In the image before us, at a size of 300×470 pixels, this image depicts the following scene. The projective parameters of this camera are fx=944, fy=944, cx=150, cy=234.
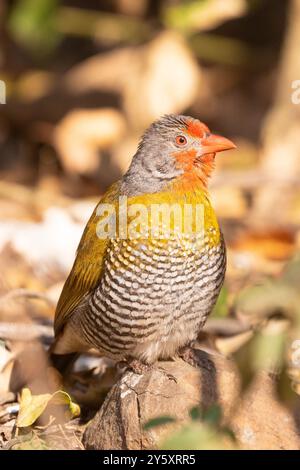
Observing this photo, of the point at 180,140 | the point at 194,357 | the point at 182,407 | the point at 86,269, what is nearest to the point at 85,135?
the point at 180,140

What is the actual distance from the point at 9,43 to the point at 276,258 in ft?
17.2

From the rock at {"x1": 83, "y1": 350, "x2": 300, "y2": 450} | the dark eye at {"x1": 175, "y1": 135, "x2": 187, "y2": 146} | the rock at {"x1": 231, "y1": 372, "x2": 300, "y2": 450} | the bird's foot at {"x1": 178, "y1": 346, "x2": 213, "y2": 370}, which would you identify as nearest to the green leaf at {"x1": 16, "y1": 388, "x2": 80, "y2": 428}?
the rock at {"x1": 83, "y1": 350, "x2": 300, "y2": 450}

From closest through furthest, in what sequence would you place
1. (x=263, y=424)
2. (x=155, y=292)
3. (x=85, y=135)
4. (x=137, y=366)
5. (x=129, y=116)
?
(x=263, y=424) < (x=155, y=292) < (x=137, y=366) < (x=129, y=116) < (x=85, y=135)

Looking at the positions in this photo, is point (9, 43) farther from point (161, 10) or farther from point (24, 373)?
point (24, 373)

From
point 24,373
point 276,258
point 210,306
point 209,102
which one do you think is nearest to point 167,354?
point 210,306

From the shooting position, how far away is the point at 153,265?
431 cm

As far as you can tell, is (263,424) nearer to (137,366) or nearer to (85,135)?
(137,366)

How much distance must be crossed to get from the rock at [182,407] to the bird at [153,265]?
198 millimetres

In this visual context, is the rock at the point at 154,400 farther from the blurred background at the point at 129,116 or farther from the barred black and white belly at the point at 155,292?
the blurred background at the point at 129,116

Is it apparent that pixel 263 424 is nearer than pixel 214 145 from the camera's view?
Yes

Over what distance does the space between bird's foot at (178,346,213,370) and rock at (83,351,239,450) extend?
0.01 metres

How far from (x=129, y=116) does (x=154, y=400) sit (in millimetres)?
5581

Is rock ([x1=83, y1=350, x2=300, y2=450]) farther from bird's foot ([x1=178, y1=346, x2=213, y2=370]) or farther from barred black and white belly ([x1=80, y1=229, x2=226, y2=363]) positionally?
barred black and white belly ([x1=80, y1=229, x2=226, y2=363])

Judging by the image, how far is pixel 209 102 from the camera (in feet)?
35.8
